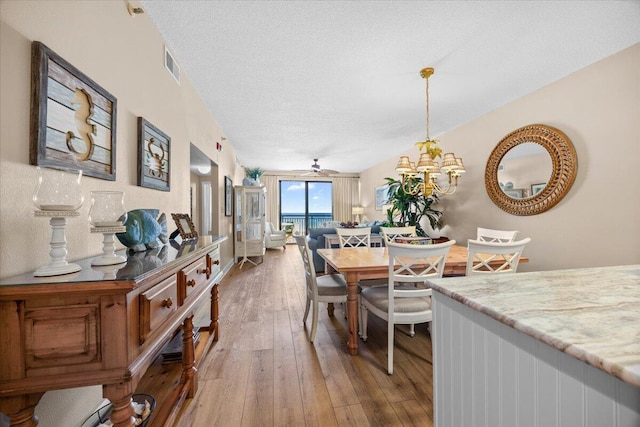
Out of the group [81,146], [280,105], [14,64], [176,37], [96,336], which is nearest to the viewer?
[96,336]

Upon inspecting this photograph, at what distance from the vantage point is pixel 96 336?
72cm

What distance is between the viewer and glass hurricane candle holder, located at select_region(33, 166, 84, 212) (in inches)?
31.2

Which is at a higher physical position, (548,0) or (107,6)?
(548,0)

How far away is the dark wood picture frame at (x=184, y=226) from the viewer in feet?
5.63

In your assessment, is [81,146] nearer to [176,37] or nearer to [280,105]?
[176,37]

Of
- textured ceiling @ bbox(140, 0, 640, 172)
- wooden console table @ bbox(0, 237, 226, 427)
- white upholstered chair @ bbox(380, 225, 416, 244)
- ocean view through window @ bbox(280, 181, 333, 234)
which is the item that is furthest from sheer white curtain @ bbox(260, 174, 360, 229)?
wooden console table @ bbox(0, 237, 226, 427)

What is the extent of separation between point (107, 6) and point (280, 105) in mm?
1972

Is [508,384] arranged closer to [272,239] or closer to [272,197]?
[272,239]

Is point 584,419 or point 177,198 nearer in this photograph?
point 584,419

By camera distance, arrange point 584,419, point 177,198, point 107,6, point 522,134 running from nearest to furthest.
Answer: point 584,419 < point 107,6 < point 177,198 < point 522,134

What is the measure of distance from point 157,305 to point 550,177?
356 cm

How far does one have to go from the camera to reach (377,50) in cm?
214

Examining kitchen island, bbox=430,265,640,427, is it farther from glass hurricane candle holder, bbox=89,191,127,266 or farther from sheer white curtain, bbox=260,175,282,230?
sheer white curtain, bbox=260,175,282,230

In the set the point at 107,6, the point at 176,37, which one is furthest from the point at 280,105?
the point at 107,6
